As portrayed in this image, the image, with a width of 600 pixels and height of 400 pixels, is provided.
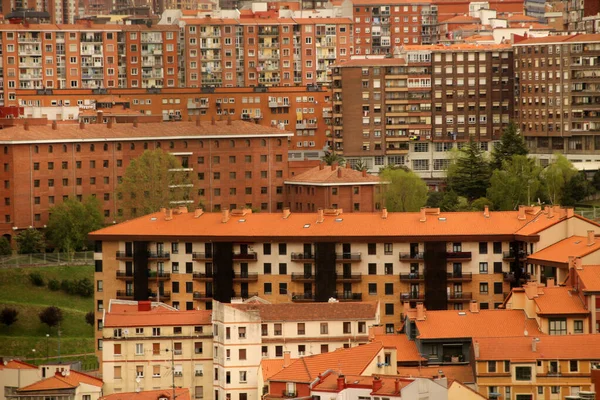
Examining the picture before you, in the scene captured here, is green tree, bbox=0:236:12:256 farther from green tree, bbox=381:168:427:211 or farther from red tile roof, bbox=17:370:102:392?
red tile roof, bbox=17:370:102:392

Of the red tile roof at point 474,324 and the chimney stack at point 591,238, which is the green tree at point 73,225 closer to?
the chimney stack at point 591,238

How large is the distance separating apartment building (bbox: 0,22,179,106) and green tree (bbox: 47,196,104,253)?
5647 cm

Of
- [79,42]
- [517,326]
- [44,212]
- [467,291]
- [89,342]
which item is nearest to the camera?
[517,326]

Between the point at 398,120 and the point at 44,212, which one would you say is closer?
the point at 44,212

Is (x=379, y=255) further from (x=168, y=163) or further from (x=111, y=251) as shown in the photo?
(x=168, y=163)

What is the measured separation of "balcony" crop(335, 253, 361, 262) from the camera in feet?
329

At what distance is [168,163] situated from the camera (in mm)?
137125

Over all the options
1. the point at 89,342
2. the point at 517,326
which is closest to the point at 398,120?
the point at 89,342

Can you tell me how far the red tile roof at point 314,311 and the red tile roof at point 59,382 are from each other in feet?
22.7

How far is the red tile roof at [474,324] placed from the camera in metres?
83.0

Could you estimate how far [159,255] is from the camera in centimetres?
10275

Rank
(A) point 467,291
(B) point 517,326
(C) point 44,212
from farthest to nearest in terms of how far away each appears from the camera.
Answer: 1. (C) point 44,212
2. (A) point 467,291
3. (B) point 517,326

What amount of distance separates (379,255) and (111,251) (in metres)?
13.7

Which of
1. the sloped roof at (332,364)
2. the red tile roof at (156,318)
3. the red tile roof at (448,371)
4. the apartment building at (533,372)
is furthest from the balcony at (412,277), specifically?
the apartment building at (533,372)
